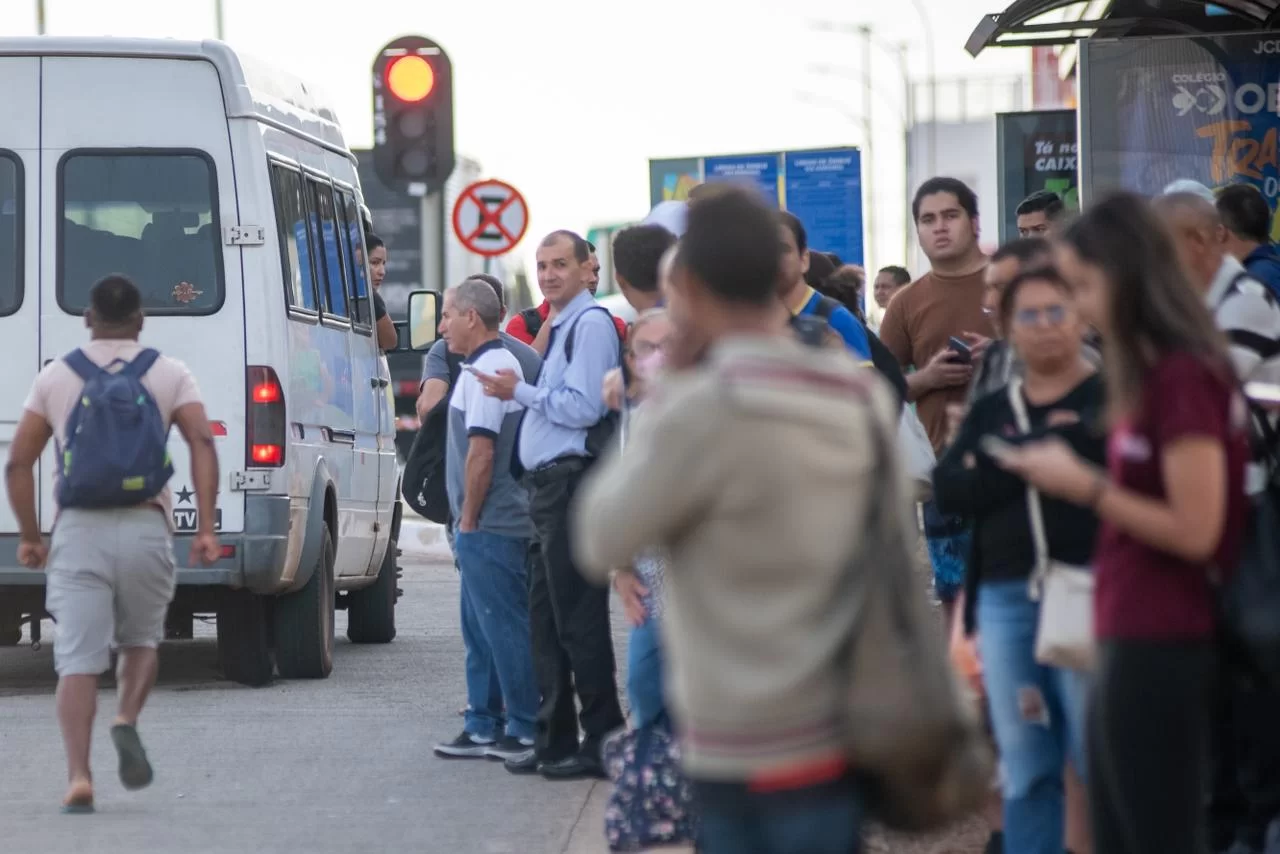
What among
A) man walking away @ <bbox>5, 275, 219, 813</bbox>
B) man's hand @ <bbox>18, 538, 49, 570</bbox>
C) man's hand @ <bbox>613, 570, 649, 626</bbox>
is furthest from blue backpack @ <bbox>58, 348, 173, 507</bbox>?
man's hand @ <bbox>613, 570, 649, 626</bbox>

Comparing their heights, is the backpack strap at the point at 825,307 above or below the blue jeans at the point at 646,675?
above

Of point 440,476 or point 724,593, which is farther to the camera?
point 440,476

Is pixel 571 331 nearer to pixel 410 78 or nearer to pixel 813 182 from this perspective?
pixel 410 78

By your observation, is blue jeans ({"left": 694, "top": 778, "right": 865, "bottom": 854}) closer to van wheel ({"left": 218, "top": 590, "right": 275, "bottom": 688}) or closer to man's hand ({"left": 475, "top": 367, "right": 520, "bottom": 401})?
man's hand ({"left": 475, "top": 367, "right": 520, "bottom": 401})

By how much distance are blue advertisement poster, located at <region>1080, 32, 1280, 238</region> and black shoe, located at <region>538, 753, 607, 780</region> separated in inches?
167

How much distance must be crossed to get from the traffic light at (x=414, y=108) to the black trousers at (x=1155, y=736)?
37.4ft

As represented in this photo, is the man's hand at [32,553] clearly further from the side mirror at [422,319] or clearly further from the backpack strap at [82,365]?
the side mirror at [422,319]

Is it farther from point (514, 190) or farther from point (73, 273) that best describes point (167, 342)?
point (514, 190)

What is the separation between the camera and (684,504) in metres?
3.76

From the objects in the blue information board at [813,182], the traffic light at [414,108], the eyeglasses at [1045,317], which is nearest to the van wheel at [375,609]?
the traffic light at [414,108]

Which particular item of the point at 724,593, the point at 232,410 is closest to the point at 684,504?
the point at 724,593

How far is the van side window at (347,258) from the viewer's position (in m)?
12.8

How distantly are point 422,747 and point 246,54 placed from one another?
350cm

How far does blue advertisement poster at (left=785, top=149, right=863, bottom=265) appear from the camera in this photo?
1348 inches
